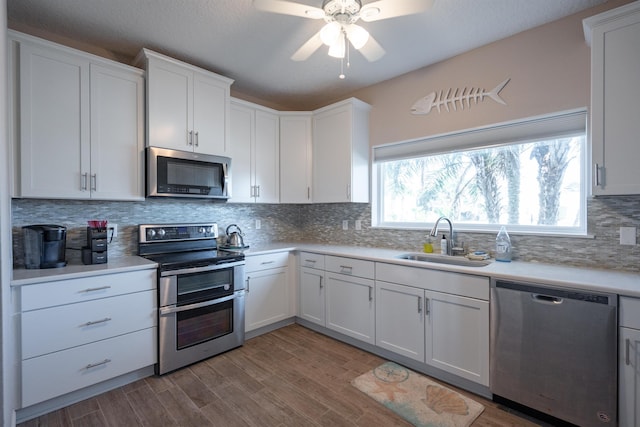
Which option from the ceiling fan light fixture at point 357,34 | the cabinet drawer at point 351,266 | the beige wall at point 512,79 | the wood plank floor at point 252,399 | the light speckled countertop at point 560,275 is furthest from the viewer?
the cabinet drawer at point 351,266

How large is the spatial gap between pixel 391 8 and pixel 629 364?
2.23 meters

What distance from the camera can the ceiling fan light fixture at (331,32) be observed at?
181 centimetres

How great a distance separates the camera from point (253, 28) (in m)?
2.33

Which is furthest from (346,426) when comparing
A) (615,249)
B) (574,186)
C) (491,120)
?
(491,120)

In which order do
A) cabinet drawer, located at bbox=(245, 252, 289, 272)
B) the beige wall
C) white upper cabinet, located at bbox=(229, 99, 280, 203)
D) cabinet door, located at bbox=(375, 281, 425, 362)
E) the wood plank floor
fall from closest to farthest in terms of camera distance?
the wood plank floor
the beige wall
cabinet door, located at bbox=(375, 281, 425, 362)
cabinet drawer, located at bbox=(245, 252, 289, 272)
white upper cabinet, located at bbox=(229, 99, 280, 203)

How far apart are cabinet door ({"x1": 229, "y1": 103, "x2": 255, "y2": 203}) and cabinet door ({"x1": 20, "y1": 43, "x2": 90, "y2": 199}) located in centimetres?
125

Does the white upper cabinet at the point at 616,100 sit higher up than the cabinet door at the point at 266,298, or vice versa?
the white upper cabinet at the point at 616,100

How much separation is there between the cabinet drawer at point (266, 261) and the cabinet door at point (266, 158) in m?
0.66

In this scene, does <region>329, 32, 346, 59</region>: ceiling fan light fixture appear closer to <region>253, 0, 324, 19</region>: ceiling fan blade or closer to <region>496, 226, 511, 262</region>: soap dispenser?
<region>253, 0, 324, 19</region>: ceiling fan blade

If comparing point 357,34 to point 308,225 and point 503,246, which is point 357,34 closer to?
point 503,246

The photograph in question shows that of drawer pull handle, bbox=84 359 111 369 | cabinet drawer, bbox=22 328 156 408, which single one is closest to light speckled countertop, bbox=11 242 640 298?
cabinet drawer, bbox=22 328 156 408

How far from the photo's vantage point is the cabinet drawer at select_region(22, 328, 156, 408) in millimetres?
1884

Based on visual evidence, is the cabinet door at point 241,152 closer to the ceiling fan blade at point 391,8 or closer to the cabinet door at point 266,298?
the cabinet door at point 266,298

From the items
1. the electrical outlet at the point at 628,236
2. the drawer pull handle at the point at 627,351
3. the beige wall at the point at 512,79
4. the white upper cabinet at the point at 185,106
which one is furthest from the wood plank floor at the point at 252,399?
the beige wall at the point at 512,79
